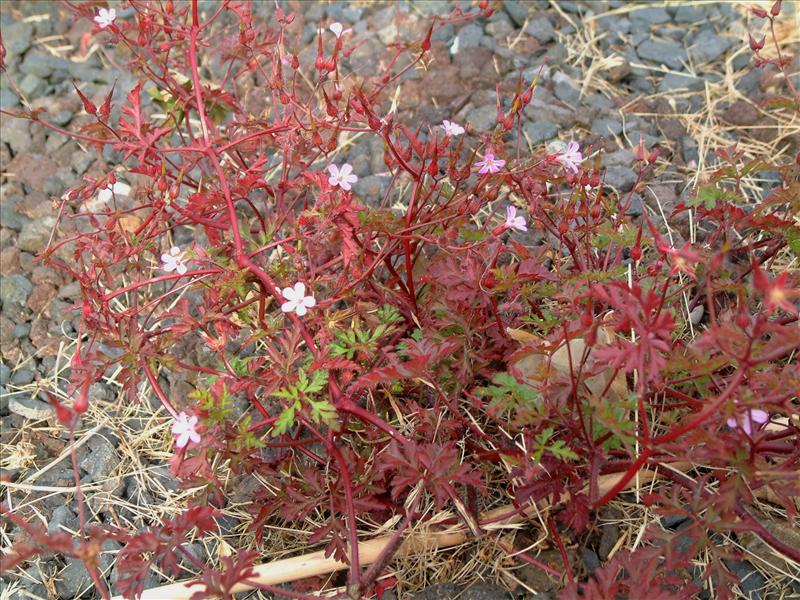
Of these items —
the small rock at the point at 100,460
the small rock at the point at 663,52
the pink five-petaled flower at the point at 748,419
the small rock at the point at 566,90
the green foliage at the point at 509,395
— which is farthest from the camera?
the small rock at the point at 663,52

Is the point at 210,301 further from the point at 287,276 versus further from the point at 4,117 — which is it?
the point at 4,117

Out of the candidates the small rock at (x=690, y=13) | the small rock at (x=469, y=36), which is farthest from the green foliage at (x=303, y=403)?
the small rock at (x=690, y=13)

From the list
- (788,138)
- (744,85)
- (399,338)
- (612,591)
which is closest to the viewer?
(612,591)

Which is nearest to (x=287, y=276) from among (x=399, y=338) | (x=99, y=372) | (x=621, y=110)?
(x=399, y=338)

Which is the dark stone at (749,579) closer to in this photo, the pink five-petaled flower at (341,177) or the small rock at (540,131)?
the pink five-petaled flower at (341,177)

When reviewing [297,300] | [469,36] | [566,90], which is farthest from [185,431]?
[469,36]
